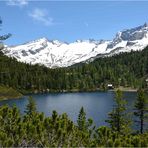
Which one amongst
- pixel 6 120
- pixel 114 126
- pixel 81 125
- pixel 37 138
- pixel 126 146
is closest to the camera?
pixel 126 146

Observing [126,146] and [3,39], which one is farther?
[3,39]

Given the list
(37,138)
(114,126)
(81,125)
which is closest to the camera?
(37,138)

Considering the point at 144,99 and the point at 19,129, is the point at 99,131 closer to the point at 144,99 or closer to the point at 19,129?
the point at 19,129

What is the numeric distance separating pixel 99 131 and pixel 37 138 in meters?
5.72

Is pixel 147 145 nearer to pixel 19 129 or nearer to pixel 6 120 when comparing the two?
pixel 19 129

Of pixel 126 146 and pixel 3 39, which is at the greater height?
pixel 3 39

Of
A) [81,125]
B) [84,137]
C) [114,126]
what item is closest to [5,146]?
[84,137]

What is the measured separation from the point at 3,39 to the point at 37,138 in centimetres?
Answer: 1008

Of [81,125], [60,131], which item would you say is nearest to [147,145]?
[60,131]

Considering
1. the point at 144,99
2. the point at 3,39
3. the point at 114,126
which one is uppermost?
the point at 3,39

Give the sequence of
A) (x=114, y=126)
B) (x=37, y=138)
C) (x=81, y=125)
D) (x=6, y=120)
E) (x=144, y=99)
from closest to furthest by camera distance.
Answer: (x=37, y=138)
(x=6, y=120)
(x=81, y=125)
(x=114, y=126)
(x=144, y=99)

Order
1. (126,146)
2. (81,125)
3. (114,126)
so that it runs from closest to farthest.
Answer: (126,146)
(81,125)
(114,126)

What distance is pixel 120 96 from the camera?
75.8m

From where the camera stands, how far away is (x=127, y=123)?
73812 millimetres
